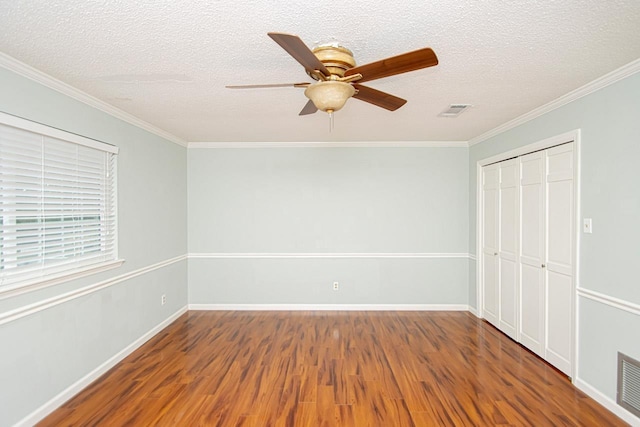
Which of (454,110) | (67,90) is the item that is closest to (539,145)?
(454,110)

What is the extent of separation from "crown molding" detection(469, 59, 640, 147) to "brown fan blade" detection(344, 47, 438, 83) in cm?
169

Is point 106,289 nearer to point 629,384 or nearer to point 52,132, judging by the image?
point 52,132

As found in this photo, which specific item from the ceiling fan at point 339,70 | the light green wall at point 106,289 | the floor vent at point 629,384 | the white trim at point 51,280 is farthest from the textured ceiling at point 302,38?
the floor vent at point 629,384

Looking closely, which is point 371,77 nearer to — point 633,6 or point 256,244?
point 633,6

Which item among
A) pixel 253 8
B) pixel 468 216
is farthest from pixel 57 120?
pixel 468 216

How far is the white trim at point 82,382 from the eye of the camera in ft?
7.13

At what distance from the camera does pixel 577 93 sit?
258 centimetres

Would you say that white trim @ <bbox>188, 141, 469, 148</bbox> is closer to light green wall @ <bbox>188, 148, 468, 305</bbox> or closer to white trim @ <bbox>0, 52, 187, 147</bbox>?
light green wall @ <bbox>188, 148, 468, 305</bbox>

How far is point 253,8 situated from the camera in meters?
1.51

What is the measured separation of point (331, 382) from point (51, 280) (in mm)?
2319

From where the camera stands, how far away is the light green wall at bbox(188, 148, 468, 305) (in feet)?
15.2

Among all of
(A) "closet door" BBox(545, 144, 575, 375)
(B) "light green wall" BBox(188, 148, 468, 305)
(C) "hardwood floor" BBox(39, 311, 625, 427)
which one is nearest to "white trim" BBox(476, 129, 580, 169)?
(A) "closet door" BBox(545, 144, 575, 375)

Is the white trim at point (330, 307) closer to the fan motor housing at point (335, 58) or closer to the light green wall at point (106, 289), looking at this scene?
the light green wall at point (106, 289)

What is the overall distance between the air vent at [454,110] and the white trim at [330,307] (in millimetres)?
2744
